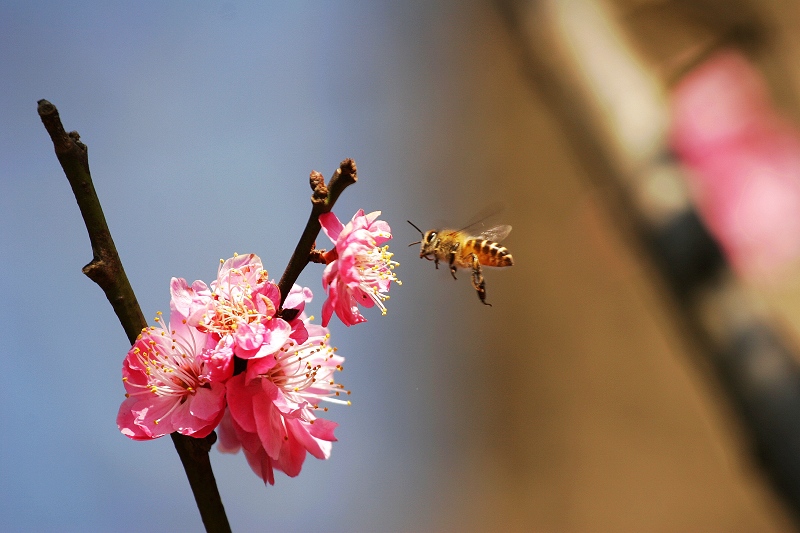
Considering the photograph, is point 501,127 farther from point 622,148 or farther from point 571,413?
point 622,148

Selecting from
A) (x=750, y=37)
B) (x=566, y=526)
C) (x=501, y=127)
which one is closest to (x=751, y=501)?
(x=566, y=526)

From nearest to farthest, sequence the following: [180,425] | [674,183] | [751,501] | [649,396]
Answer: [180,425] < [674,183] < [751,501] < [649,396]

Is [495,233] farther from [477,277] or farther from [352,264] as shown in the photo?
[352,264]

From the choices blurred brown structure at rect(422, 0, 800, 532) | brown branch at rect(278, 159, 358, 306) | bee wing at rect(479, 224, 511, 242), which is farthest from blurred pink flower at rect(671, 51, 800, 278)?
brown branch at rect(278, 159, 358, 306)

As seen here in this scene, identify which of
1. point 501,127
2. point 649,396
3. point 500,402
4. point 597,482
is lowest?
point 597,482

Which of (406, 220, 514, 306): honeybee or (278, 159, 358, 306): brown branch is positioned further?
(406, 220, 514, 306): honeybee

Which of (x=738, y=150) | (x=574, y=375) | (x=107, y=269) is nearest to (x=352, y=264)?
(x=107, y=269)

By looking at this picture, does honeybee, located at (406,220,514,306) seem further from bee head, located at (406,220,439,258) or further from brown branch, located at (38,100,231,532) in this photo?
brown branch, located at (38,100,231,532)
